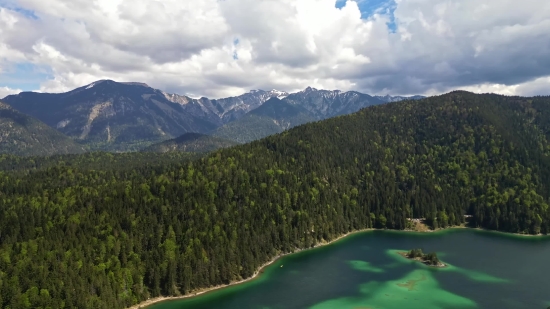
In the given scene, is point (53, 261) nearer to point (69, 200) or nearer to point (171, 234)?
point (171, 234)

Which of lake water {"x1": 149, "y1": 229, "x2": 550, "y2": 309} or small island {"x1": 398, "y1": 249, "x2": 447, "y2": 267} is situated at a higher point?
small island {"x1": 398, "y1": 249, "x2": 447, "y2": 267}

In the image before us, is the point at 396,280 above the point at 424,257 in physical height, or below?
below

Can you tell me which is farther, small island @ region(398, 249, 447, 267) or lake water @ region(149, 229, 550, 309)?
small island @ region(398, 249, 447, 267)

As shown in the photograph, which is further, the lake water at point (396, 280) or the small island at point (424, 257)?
the small island at point (424, 257)

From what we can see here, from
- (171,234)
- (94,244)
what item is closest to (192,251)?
(171,234)

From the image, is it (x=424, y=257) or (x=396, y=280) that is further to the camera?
(x=424, y=257)
